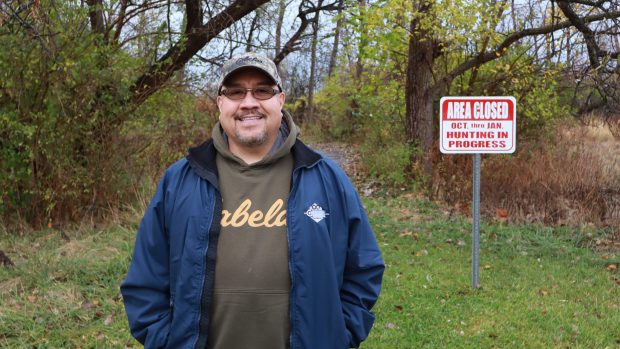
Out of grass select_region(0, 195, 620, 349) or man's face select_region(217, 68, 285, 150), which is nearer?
man's face select_region(217, 68, 285, 150)

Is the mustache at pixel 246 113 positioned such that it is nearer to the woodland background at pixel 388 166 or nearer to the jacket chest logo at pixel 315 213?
the jacket chest logo at pixel 315 213

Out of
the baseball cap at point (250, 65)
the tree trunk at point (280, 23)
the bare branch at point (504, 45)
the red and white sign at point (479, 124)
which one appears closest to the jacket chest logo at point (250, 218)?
the baseball cap at point (250, 65)

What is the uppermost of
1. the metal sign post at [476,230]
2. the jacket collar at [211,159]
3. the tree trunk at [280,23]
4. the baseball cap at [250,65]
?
the tree trunk at [280,23]

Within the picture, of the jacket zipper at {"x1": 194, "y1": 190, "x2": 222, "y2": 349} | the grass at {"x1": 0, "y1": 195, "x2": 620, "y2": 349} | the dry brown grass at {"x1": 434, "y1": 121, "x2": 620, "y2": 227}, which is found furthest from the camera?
the dry brown grass at {"x1": 434, "y1": 121, "x2": 620, "y2": 227}

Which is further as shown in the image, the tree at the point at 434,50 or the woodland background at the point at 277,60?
the tree at the point at 434,50

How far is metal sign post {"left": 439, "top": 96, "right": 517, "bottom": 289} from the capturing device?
6598mm

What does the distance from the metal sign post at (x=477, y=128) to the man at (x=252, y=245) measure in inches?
171

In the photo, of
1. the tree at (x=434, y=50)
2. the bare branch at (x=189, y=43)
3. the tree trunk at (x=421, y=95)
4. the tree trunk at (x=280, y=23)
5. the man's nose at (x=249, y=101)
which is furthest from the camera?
the tree trunk at (x=421, y=95)

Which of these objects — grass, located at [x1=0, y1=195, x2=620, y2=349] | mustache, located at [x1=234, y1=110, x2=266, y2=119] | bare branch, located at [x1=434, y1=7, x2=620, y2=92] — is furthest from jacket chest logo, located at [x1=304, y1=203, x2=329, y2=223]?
bare branch, located at [x1=434, y1=7, x2=620, y2=92]

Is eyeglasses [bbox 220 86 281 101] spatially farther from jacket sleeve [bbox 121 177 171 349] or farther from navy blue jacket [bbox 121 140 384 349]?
jacket sleeve [bbox 121 177 171 349]

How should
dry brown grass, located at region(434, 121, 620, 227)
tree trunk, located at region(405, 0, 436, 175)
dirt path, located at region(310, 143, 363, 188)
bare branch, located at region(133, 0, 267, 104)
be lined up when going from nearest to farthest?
1. bare branch, located at region(133, 0, 267, 104)
2. dry brown grass, located at region(434, 121, 620, 227)
3. tree trunk, located at region(405, 0, 436, 175)
4. dirt path, located at region(310, 143, 363, 188)

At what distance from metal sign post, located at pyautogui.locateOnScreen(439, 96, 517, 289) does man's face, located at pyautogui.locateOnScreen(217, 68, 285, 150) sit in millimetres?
4433

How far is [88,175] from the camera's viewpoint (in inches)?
347

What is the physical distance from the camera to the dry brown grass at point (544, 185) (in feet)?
33.7
